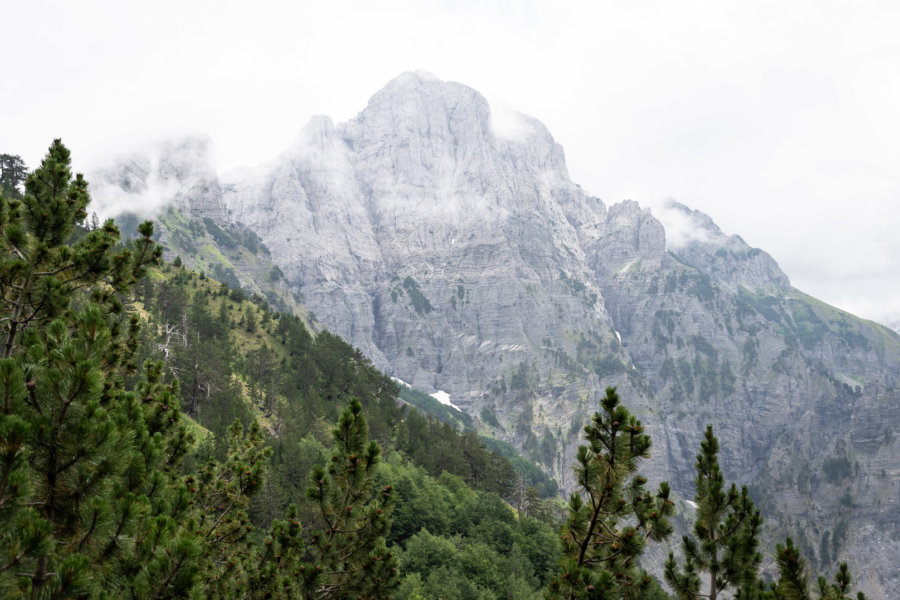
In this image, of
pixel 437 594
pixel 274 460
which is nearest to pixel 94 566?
pixel 437 594

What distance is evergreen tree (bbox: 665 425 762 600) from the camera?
15867mm

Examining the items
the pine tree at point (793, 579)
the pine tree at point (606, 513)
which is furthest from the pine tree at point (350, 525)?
the pine tree at point (793, 579)

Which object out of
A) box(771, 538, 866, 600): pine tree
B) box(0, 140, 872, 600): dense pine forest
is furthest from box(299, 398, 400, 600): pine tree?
box(771, 538, 866, 600): pine tree

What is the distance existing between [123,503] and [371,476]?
6366mm

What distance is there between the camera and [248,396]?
2953 inches

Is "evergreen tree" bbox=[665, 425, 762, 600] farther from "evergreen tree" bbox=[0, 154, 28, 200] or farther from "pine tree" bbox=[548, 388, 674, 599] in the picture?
"evergreen tree" bbox=[0, 154, 28, 200]

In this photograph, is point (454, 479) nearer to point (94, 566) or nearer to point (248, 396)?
point (248, 396)

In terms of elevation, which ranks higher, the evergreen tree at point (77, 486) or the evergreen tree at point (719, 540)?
the evergreen tree at point (719, 540)

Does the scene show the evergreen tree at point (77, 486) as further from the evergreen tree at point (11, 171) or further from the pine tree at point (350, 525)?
the evergreen tree at point (11, 171)

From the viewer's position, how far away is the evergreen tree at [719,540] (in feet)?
52.1

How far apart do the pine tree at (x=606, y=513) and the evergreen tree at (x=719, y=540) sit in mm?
4077

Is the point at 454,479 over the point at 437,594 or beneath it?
over

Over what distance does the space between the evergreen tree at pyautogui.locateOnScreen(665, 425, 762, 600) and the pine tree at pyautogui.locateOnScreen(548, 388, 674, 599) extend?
13.4 ft

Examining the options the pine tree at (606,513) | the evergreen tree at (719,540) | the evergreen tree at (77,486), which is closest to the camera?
the evergreen tree at (77,486)
